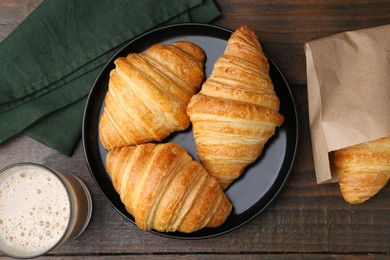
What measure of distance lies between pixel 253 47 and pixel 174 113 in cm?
34

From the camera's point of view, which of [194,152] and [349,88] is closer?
[349,88]

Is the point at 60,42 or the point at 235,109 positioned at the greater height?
the point at 60,42

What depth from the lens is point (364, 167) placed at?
1388mm

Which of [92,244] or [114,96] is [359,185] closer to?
[114,96]

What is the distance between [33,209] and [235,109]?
75 centimetres

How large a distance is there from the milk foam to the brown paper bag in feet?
2.93

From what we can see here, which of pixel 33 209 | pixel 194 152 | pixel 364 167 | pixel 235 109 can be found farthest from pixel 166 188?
pixel 364 167

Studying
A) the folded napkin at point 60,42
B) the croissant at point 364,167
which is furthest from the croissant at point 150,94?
the croissant at point 364,167

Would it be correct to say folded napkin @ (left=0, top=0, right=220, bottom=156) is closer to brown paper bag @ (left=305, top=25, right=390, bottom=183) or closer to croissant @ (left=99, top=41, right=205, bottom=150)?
croissant @ (left=99, top=41, right=205, bottom=150)

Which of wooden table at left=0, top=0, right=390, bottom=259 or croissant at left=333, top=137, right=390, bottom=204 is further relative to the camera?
wooden table at left=0, top=0, right=390, bottom=259

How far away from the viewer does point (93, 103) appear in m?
1.51

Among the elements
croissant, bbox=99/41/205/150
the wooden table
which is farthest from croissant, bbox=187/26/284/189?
the wooden table

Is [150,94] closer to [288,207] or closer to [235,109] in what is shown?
[235,109]

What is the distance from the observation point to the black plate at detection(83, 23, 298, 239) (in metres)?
1.45
